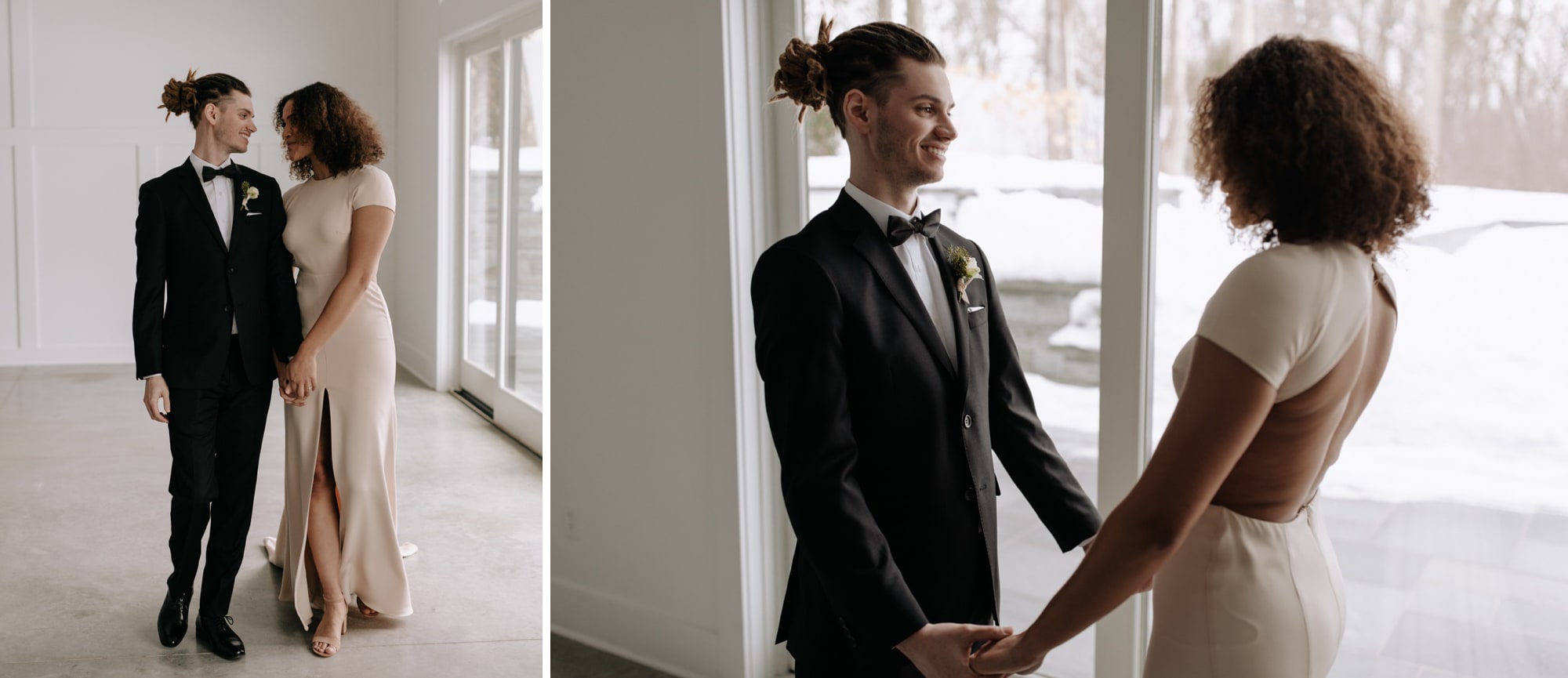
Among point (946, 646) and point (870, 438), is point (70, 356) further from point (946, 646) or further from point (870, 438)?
point (946, 646)

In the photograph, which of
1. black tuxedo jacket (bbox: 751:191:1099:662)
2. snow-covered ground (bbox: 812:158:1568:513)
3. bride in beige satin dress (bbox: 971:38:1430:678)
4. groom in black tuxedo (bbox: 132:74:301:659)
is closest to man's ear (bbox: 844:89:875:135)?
black tuxedo jacket (bbox: 751:191:1099:662)

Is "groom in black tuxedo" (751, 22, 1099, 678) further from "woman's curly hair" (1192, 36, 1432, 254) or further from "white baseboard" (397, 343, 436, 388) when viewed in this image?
"white baseboard" (397, 343, 436, 388)

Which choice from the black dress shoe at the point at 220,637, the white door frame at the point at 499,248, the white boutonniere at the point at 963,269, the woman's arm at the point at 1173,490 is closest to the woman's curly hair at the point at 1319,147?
the woman's arm at the point at 1173,490

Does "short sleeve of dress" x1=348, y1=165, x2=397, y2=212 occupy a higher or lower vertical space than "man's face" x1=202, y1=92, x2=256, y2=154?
lower

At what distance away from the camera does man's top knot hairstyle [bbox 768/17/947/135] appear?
1.77 metres

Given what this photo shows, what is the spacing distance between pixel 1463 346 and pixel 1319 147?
3.50ft

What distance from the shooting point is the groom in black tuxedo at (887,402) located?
161 cm

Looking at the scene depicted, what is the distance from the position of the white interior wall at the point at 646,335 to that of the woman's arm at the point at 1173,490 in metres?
1.88

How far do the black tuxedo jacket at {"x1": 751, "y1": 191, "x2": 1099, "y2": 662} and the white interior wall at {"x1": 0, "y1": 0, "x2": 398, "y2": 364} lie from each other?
1.86 metres

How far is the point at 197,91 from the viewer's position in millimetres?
2850

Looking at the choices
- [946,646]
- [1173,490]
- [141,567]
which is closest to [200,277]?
[141,567]

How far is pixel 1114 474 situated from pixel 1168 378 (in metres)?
0.25

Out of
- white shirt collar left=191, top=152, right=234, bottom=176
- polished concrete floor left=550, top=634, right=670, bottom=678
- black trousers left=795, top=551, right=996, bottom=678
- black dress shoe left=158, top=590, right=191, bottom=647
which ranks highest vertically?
white shirt collar left=191, top=152, right=234, bottom=176

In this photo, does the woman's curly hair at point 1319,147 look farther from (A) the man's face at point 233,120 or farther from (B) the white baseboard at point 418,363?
(B) the white baseboard at point 418,363
